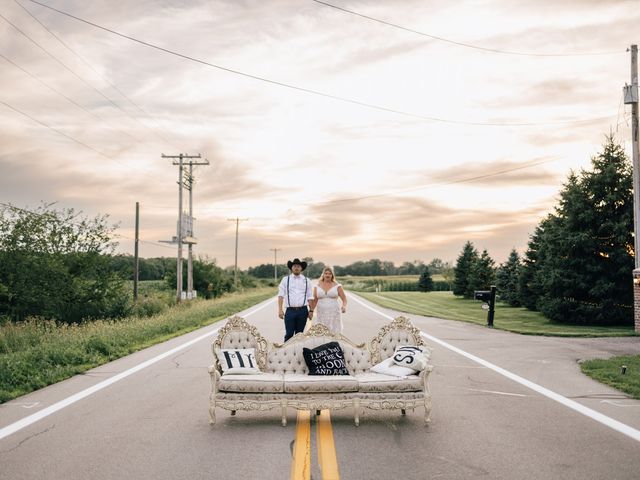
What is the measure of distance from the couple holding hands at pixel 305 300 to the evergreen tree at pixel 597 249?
674 inches

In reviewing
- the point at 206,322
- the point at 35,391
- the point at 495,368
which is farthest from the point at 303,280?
the point at 206,322

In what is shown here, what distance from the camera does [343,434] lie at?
7270 mm

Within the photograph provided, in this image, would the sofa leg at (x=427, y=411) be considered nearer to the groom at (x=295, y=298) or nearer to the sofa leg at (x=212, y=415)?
the sofa leg at (x=212, y=415)

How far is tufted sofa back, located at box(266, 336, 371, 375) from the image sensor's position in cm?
898

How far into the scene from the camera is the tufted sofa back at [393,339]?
9211 mm

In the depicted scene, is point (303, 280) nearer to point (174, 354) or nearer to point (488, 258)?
point (174, 354)

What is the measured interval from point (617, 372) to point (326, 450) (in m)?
7.96

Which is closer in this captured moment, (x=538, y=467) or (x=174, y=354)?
(x=538, y=467)

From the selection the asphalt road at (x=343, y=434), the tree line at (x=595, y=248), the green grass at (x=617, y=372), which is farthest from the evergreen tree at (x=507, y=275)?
the asphalt road at (x=343, y=434)

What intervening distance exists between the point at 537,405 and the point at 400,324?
2.30 meters

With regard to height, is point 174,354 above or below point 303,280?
below

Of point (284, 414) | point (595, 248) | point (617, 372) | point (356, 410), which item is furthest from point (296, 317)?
point (595, 248)

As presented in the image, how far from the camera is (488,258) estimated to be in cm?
4781

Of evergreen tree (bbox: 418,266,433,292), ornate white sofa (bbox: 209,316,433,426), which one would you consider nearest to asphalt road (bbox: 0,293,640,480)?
ornate white sofa (bbox: 209,316,433,426)
